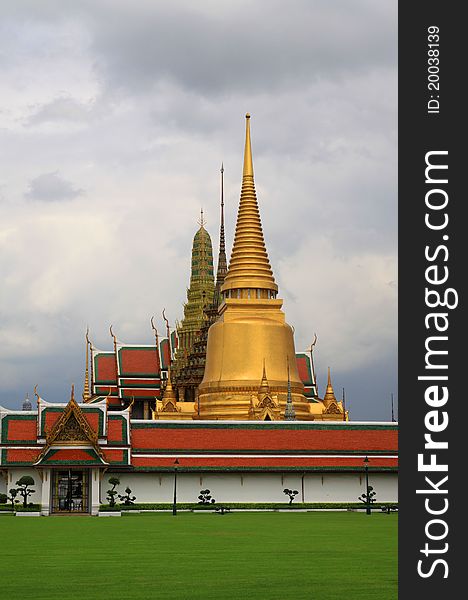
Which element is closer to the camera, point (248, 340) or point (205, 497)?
point (205, 497)

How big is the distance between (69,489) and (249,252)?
68.5 feet

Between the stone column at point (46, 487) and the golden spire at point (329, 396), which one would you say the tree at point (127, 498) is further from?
the golden spire at point (329, 396)

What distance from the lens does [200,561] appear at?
18.6 meters

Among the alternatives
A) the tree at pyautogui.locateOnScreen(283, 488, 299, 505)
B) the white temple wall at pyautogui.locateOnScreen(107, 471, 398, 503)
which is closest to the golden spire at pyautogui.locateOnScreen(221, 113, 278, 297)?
the white temple wall at pyautogui.locateOnScreen(107, 471, 398, 503)

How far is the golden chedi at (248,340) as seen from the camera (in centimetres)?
5388

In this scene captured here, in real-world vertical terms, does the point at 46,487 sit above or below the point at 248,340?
below

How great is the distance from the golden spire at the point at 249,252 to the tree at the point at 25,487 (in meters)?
19.8

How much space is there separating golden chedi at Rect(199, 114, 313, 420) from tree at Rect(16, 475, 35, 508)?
14849 millimetres

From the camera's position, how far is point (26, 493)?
39.4m

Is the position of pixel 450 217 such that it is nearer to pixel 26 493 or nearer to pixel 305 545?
pixel 305 545

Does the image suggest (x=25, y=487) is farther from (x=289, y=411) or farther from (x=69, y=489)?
(x=289, y=411)

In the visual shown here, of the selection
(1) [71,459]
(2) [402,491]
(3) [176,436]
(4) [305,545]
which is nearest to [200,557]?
(4) [305,545]

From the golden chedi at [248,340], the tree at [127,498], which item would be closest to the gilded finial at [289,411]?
the golden chedi at [248,340]

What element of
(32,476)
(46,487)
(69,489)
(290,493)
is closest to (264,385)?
(290,493)
